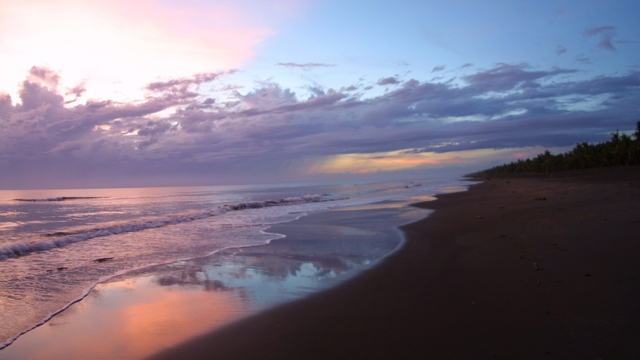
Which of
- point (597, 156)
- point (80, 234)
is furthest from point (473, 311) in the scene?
point (597, 156)

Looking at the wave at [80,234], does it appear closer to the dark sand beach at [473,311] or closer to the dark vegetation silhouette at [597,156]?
the dark sand beach at [473,311]

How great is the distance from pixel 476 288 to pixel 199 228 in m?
13.4

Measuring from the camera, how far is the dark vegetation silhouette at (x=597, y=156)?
132ft

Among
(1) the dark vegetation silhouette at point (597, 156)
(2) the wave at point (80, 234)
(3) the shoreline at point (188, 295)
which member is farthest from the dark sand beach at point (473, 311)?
Result: (1) the dark vegetation silhouette at point (597, 156)

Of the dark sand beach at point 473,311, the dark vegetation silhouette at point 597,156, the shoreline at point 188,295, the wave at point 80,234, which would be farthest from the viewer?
the dark vegetation silhouette at point 597,156

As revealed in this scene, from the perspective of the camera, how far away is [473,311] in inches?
189

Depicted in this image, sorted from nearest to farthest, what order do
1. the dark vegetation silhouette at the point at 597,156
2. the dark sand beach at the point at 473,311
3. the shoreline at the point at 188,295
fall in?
the dark sand beach at the point at 473,311, the shoreline at the point at 188,295, the dark vegetation silhouette at the point at 597,156

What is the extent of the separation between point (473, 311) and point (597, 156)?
5383cm

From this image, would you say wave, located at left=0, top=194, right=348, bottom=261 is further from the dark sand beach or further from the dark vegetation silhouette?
the dark vegetation silhouette

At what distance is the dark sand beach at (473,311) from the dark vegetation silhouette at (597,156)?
135 ft

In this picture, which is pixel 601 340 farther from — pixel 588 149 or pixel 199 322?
pixel 588 149

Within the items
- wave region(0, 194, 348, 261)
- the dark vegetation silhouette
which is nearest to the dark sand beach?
wave region(0, 194, 348, 261)

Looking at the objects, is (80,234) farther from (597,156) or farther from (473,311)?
(597,156)

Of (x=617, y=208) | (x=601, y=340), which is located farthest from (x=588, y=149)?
(x=601, y=340)
